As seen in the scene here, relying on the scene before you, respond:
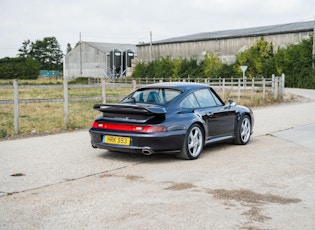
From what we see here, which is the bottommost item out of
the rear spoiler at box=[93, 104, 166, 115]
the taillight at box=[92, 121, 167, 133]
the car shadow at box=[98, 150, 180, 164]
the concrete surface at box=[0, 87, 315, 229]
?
the car shadow at box=[98, 150, 180, 164]

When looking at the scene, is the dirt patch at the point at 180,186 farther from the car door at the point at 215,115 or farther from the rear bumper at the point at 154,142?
the car door at the point at 215,115

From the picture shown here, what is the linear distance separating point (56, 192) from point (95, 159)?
2373mm

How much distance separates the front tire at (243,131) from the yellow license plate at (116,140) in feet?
9.29

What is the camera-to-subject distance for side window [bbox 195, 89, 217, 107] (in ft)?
28.8

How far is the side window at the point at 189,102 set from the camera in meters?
8.29

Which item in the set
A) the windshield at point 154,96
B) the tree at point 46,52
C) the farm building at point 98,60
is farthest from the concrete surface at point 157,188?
the tree at point 46,52

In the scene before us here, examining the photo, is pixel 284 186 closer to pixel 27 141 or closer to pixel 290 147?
pixel 290 147

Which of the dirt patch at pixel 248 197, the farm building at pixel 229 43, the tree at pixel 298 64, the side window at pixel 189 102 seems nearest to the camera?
the dirt patch at pixel 248 197

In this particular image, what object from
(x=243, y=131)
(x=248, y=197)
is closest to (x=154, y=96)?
(x=243, y=131)

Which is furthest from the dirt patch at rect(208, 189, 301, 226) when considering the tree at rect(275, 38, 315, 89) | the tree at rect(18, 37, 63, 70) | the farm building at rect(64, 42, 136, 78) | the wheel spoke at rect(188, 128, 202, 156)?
the tree at rect(18, 37, 63, 70)

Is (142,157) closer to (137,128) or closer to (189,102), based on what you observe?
(137,128)

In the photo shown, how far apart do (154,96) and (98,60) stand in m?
69.3

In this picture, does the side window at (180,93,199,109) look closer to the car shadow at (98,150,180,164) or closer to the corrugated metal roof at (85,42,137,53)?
the car shadow at (98,150,180,164)

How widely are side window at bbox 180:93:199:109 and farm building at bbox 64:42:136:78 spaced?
6397cm
